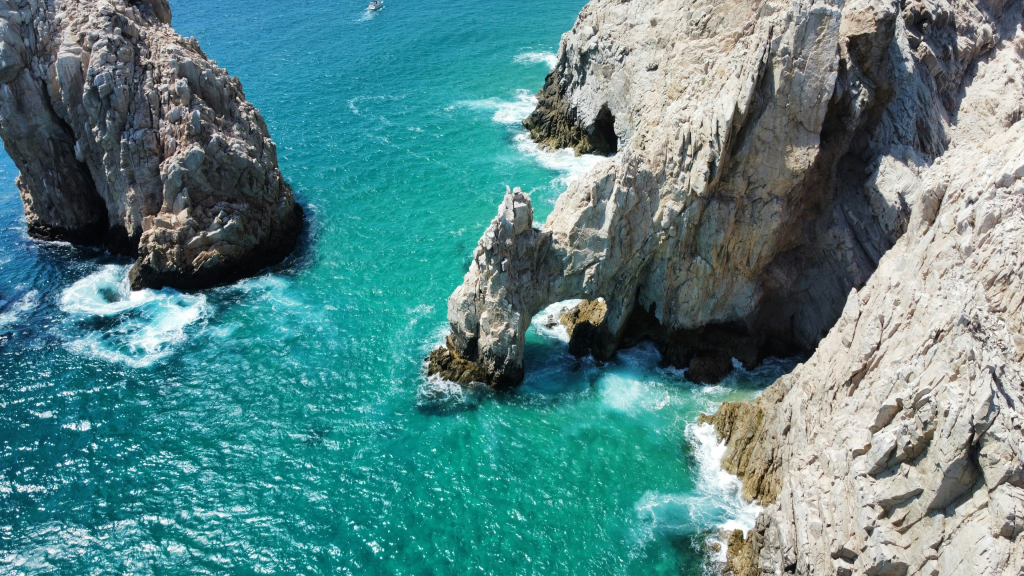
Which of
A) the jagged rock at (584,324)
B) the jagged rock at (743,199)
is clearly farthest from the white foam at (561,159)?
the jagged rock at (743,199)

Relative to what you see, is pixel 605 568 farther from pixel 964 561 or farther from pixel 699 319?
pixel 699 319

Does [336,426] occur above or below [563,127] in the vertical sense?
below

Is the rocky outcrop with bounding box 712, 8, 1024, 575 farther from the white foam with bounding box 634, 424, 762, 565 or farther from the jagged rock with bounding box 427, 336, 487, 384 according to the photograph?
the jagged rock with bounding box 427, 336, 487, 384

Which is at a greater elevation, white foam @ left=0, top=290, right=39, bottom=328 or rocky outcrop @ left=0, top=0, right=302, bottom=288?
rocky outcrop @ left=0, top=0, right=302, bottom=288

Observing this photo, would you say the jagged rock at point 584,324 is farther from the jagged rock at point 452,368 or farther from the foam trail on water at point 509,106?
the foam trail on water at point 509,106

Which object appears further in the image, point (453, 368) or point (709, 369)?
point (453, 368)

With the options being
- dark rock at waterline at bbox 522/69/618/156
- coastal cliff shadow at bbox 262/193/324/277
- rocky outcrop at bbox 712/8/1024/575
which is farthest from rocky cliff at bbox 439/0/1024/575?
coastal cliff shadow at bbox 262/193/324/277

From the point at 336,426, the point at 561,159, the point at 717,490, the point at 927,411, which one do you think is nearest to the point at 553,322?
the point at 336,426

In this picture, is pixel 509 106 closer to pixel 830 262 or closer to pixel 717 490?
pixel 830 262
